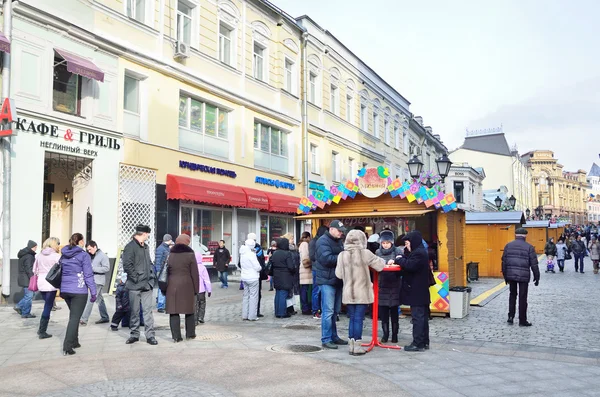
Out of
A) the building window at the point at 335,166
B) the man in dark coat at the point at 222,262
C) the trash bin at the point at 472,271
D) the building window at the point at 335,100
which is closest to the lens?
the man in dark coat at the point at 222,262

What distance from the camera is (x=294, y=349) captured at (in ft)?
25.6

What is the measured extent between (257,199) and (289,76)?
7.00 m

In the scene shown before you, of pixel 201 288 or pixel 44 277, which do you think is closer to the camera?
pixel 44 277

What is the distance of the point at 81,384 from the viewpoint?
582cm

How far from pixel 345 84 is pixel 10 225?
20.6 metres

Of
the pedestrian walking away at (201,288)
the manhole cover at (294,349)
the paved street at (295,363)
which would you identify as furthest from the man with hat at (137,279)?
the manhole cover at (294,349)

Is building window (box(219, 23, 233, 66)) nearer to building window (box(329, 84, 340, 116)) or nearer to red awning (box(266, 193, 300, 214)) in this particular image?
red awning (box(266, 193, 300, 214))

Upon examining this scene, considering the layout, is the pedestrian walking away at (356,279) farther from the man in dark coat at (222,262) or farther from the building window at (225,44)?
the building window at (225,44)

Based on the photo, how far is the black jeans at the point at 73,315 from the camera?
24.6ft

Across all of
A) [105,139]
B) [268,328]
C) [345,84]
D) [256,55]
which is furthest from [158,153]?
[345,84]

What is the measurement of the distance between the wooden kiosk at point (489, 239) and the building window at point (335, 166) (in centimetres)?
792

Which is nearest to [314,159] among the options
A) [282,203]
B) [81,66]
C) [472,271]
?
Answer: [282,203]

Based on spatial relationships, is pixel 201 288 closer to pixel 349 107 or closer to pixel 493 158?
pixel 349 107

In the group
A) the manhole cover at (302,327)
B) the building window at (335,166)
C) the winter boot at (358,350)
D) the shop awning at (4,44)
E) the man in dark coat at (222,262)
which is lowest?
the manhole cover at (302,327)
